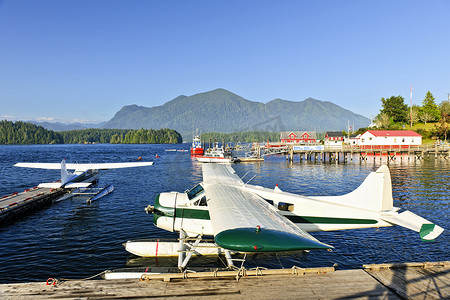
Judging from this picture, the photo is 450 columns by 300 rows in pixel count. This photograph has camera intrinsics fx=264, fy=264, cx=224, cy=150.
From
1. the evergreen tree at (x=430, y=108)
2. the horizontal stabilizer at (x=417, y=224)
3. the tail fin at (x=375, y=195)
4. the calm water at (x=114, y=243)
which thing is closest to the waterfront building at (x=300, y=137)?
the evergreen tree at (x=430, y=108)

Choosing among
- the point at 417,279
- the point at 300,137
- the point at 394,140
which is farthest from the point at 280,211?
the point at 300,137

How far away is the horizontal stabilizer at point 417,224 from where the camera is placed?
309 inches

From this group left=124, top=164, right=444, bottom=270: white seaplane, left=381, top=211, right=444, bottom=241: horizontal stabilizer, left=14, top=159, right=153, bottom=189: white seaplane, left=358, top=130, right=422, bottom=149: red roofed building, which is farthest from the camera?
left=358, top=130, right=422, bottom=149: red roofed building

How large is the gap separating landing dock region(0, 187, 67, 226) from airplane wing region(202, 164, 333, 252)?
15561mm

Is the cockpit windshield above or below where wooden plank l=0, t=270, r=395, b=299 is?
above

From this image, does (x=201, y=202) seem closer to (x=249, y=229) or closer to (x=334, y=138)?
(x=249, y=229)

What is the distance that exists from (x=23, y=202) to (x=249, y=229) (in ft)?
67.6

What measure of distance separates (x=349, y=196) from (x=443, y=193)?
71.6 feet

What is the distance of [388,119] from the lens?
9894cm

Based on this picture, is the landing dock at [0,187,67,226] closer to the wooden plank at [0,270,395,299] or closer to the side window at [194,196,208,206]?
the wooden plank at [0,270,395,299]

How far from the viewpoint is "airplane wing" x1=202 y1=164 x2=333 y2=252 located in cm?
601

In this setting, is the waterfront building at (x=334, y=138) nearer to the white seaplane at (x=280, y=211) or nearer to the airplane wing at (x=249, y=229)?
the white seaplane at (x=280, y=211)

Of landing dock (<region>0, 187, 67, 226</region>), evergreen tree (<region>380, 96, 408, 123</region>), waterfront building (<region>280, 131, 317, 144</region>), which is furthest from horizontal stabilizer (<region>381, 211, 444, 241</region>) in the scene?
evergreen tree (<region>380, 96, 408, 123</region>)

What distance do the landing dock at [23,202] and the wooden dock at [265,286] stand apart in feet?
43.9
